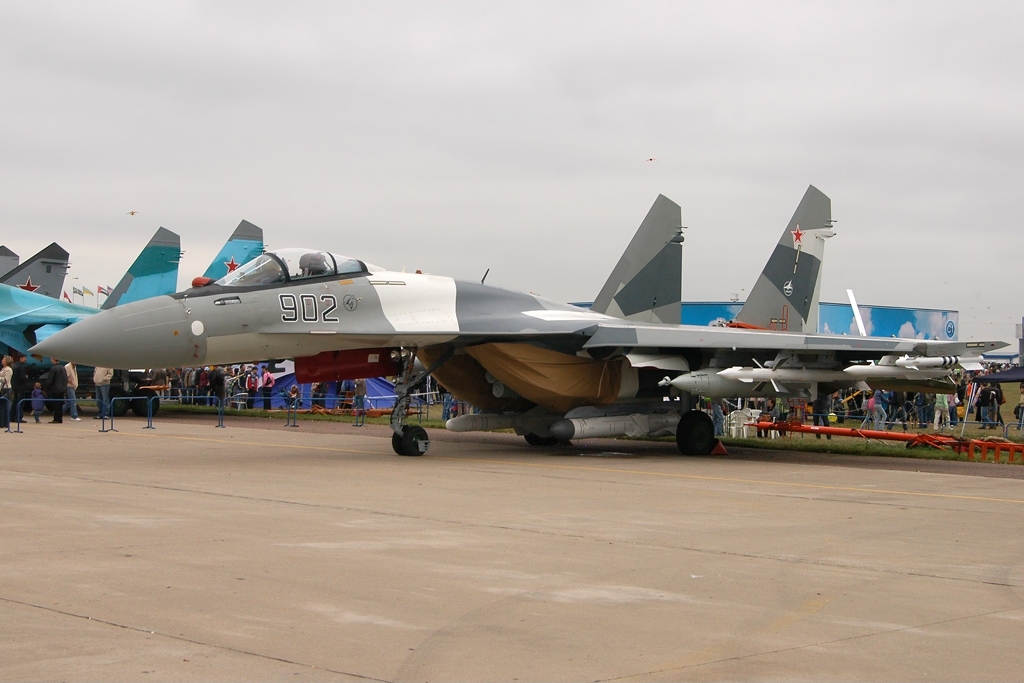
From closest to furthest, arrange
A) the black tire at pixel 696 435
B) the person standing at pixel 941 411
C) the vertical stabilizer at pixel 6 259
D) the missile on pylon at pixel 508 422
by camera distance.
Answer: the missile on pylon at pixel 508 422
the black tire at pixel 696 435
the person standing at pixel 941 411
the vertical stabilizer at pixel 6 259

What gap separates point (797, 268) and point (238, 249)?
18.7m

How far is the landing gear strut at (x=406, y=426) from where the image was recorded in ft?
47.9

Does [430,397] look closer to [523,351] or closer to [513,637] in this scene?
[523,351]

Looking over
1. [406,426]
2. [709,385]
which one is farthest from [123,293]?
[709,385]

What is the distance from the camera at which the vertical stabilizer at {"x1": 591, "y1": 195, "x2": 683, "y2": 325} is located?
19.0 metres

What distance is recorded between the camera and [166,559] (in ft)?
20.6

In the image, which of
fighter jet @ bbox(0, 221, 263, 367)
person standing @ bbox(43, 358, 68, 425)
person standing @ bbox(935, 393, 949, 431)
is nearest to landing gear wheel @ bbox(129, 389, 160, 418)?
fighter jet @ bbox(0, 221, 263, 367)

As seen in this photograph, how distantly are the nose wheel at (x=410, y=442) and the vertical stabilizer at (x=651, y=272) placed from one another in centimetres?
574

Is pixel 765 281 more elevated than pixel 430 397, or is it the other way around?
pixel 765 281

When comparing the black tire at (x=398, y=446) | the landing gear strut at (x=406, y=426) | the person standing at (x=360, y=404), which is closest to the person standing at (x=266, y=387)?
the person standing at (x=360, y=404)

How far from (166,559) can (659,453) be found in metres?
11.4

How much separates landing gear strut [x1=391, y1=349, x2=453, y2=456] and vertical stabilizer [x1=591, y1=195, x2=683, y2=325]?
5375 millimetres

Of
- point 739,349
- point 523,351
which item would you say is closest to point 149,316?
point 523,351

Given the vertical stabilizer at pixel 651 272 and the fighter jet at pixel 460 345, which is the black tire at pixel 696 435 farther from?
the vertical stabilizer at pixel 651 272
